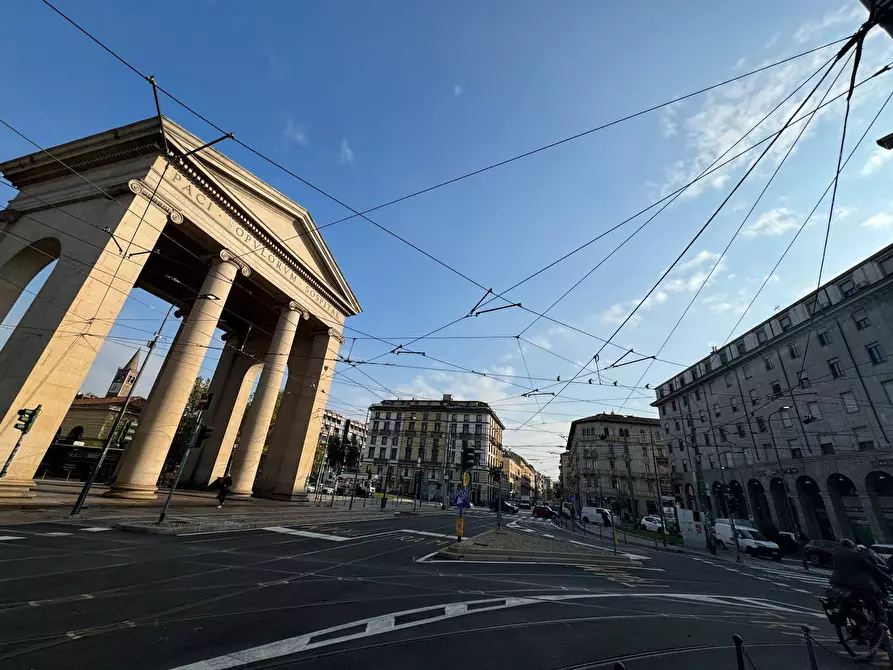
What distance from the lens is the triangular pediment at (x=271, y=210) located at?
16370 millimetres

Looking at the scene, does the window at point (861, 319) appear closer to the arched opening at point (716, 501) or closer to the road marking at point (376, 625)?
the arched opening at point (716, 501)

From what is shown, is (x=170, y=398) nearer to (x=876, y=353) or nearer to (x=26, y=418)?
(x=26, y=418)

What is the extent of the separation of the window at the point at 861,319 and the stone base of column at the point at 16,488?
46771 mm

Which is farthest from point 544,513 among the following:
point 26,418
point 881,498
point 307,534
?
point 26,418

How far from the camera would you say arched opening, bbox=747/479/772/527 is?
33.9 meters

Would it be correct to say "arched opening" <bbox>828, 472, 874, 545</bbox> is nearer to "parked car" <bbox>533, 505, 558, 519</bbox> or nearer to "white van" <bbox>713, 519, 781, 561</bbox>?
"white van" <bbox>713, 519, 781, 561</bbox>

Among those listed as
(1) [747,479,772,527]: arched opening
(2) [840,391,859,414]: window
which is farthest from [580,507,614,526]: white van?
(2) [840,391,859,414]: window

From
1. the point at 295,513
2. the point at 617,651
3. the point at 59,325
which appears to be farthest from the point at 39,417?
the point at 617,651

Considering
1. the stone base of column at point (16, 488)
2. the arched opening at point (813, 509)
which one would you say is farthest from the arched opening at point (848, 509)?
the stone base of column at point (16, 488)

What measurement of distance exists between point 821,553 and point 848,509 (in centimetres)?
947

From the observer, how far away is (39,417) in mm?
11758

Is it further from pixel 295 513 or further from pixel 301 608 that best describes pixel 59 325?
pixel 301 608

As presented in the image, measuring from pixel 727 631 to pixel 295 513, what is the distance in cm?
1748

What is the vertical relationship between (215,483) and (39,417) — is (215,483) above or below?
below
